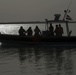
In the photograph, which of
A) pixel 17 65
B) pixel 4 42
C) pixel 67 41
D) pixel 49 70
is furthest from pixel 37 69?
pixel 4 42

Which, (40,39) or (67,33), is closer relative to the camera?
(40,39)

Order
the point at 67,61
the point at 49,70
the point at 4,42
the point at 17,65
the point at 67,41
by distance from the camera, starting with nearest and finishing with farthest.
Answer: the point at 49,70 < the point at 17,65 < the point at 67,61 < the point at 67,41 < the point at 4,42

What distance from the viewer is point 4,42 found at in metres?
29.8

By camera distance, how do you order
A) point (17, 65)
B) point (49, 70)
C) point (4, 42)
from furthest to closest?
1. point (4, 42)
2. point (17, 65)
3. point (49, 70)

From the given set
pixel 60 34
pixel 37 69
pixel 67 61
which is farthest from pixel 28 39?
pixel 37 69

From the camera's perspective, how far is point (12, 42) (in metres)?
29.5

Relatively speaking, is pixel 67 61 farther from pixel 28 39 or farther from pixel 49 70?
pixel 28 39

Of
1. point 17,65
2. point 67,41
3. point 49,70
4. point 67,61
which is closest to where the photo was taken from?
point 49,70

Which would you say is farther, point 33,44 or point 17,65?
point 33,44

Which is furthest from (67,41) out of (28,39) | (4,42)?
(4,42)

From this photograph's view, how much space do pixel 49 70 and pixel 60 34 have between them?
1442 centimetres

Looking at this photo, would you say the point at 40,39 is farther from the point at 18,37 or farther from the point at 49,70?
the point at 49,70

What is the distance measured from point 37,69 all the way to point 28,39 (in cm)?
1377

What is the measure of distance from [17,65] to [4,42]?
532 inches
